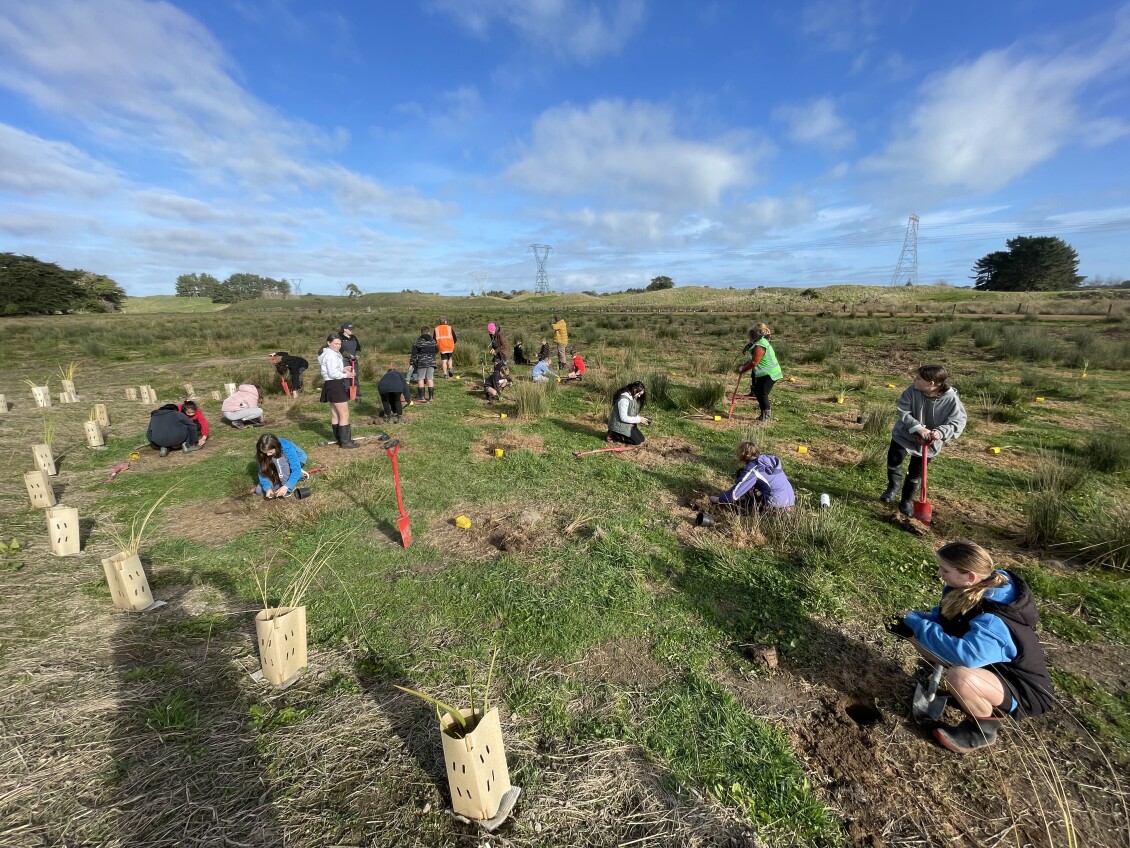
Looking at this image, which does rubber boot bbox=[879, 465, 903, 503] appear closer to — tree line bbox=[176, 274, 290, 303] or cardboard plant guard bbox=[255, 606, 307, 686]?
cardboard plant guard bbox=[255, 606, 307, 686]

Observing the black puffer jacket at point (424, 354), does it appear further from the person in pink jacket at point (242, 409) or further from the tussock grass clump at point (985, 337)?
the tussock grass clump at point (985, 337)

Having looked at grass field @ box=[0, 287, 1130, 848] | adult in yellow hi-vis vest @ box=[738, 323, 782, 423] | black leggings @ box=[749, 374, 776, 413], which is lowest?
grass field @ box=[0, 287, 1130, 848]

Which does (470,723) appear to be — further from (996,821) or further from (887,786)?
(996,821)

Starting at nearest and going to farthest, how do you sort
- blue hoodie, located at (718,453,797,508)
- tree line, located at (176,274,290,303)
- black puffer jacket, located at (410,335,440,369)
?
blue hoodie, located at (718,453,797,508), black puffer jacket, located at (410,335,440,369), tree line, located at (176,274,290,303)

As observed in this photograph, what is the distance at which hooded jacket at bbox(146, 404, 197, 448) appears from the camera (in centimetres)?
760

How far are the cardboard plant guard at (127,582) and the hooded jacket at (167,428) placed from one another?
4663mm

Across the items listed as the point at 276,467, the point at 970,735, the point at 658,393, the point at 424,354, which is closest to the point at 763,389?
the point at 658,393

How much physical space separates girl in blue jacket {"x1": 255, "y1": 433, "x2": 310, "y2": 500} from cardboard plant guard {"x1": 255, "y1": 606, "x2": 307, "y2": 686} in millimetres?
3233

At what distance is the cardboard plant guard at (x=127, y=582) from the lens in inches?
149

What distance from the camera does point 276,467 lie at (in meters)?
5.92

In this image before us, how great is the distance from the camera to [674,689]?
9.97ft

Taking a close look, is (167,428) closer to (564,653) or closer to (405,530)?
(405,530)

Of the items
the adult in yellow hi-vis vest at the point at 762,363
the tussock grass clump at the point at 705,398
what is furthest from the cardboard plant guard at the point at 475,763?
the tussock grass clump at the point at 705,398

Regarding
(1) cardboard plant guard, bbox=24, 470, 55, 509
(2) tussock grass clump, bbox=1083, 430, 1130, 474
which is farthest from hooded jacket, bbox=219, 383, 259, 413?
(2) tussock grass clump, bbox=1083, 430, 1130, 474
